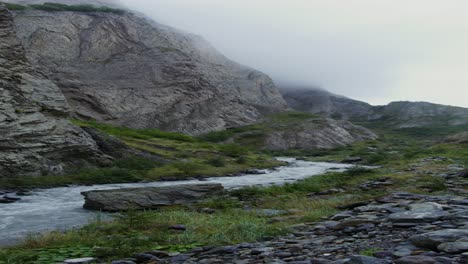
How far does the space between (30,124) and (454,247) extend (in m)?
49.3

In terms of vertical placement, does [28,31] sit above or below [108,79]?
above

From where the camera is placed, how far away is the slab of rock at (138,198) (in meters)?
25.4

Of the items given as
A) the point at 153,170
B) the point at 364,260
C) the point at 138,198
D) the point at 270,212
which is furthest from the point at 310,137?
the point at 364,260

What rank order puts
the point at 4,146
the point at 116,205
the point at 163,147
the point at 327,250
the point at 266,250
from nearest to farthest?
the point at 327,250
the point at 266,250
the point at 116,205
the point at 4,146
the point at 163,147

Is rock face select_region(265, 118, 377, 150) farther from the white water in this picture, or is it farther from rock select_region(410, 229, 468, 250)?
rock select_region(410, 229, 468, 250)

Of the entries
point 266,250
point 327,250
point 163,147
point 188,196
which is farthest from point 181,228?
point 163,147

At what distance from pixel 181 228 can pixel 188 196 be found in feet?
38.0

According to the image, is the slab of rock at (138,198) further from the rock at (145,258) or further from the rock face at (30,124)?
the rock face at (30,124)

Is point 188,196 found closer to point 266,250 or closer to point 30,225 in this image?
point 30,225

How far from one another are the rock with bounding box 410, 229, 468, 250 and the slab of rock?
1752cm

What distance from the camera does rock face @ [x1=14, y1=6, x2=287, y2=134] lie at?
426 feet

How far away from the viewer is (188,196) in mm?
28734

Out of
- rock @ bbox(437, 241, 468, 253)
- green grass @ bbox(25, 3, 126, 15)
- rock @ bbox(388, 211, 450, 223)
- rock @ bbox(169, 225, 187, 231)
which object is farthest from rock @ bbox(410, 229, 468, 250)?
green grass @ bbox(25, 3, 126, 15)

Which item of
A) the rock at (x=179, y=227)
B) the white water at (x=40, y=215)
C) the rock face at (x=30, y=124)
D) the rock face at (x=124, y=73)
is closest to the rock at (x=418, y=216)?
the rock at (x=179, y=227)
